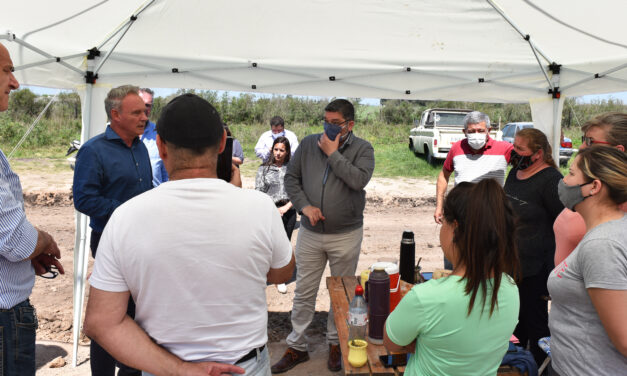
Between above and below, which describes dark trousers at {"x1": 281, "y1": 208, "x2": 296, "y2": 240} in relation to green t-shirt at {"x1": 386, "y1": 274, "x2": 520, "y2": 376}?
below

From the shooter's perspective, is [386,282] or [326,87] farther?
[326,87]

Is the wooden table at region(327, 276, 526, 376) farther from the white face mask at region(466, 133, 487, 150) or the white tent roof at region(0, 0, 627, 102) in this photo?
the white tent roof at region(0, 0, 627, 102)

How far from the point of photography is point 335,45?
3998mm

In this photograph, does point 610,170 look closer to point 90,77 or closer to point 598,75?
point 598,75

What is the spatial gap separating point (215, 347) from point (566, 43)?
4.07 metres

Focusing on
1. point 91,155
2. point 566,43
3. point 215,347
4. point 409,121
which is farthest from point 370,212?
point 409,121

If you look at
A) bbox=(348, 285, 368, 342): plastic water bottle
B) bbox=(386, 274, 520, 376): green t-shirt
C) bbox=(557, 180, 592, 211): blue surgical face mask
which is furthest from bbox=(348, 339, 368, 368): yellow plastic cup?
bbox=(557, 180, 592, 211): blue surgical face mask

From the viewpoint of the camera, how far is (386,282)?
1.95m

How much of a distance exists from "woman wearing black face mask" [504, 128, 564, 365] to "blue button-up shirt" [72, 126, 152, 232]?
2.66 m

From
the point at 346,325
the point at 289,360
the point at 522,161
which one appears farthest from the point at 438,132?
the point at 346,325

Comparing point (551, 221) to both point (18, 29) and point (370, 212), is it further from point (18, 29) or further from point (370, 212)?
point (370, 212)

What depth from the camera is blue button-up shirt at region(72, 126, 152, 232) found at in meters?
2.66

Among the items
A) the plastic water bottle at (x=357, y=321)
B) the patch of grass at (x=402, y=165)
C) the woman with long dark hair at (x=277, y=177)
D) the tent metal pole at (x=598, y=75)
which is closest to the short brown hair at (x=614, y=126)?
the plastic water bottle at (x=357, y=321)

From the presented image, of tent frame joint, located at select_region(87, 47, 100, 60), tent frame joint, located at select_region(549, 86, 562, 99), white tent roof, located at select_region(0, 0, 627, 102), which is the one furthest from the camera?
tent frame joint, located at select_region(549, 86, 562, 99)
